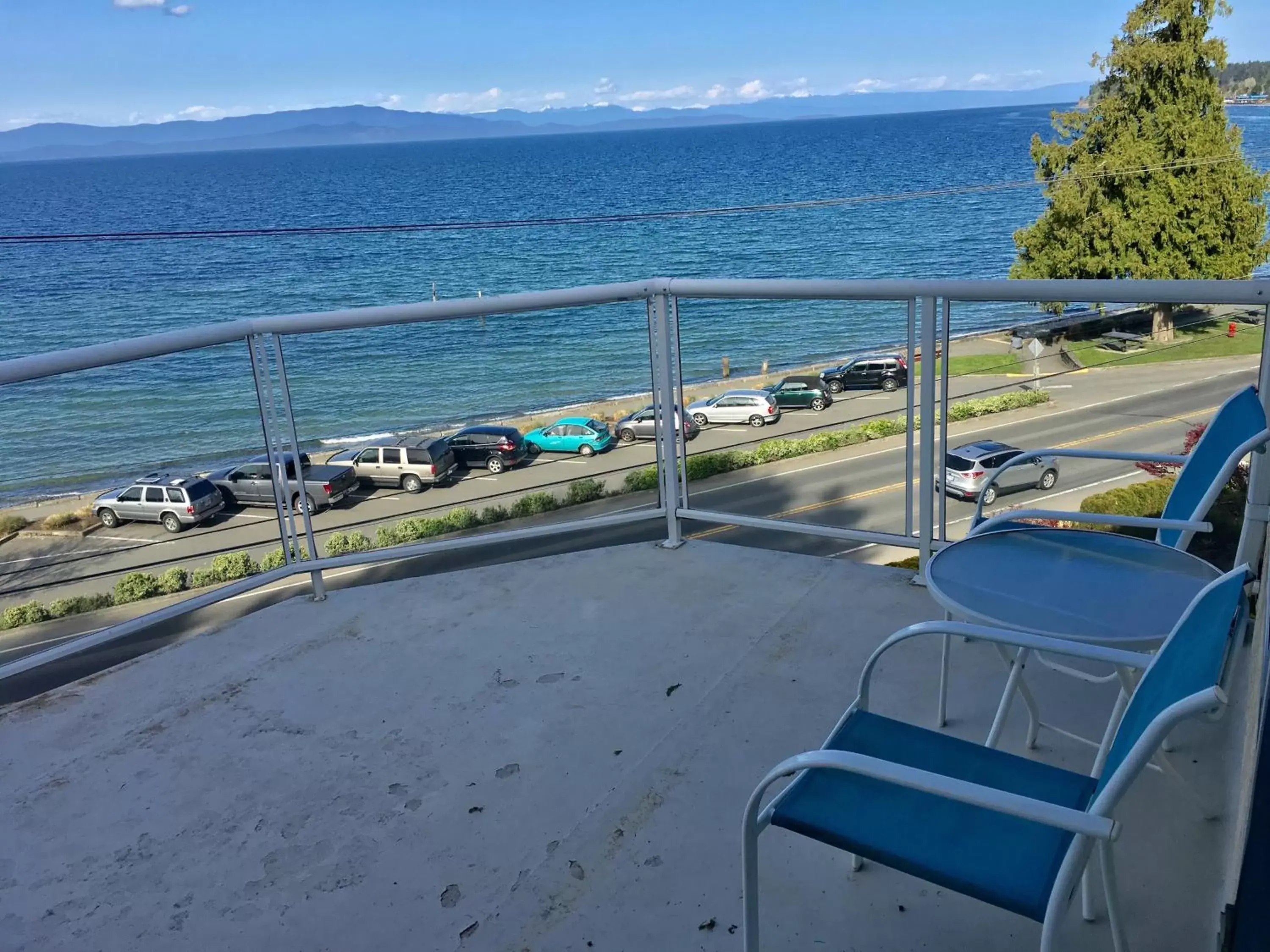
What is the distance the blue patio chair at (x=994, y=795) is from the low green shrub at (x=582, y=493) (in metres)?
2.32

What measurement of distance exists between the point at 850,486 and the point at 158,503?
2.75 metres

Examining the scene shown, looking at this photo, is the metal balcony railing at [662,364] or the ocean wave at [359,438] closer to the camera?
the metal balcony railing at [662,364]

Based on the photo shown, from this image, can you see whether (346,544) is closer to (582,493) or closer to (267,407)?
(267,407)

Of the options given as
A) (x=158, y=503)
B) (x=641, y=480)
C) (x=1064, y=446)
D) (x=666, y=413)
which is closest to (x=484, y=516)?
(x=641, y=480)

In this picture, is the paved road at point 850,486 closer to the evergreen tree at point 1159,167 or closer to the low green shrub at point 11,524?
the low green shrub at point 11,524

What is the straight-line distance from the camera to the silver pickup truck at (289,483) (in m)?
3.66

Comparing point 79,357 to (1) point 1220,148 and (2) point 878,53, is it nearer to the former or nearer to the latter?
(1) point 1220,148

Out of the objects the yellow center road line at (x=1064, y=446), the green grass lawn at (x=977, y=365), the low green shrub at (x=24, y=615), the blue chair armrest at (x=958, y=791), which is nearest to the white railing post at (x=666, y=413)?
the yellow center road line at (x=1064, y=446)

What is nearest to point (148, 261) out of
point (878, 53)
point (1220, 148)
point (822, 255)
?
point (822, 255)

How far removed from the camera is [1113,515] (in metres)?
2.56

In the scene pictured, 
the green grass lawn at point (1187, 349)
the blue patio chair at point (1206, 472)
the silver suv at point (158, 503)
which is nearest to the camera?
the blue patio chair at point (1206, 472)

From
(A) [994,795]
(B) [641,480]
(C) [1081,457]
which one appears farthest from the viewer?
(B) [641,480]

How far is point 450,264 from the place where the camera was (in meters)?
66.6

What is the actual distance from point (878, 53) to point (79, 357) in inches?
5126
